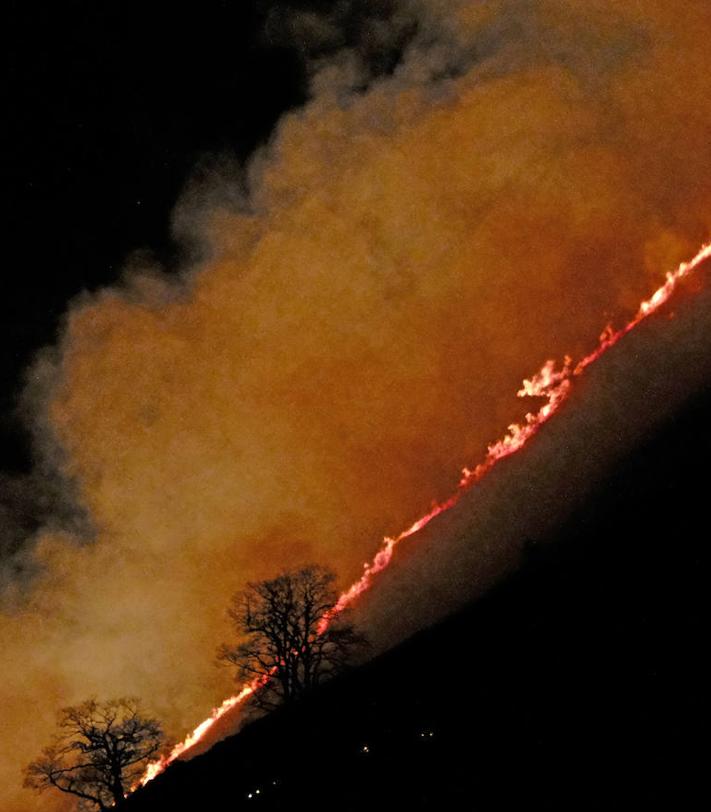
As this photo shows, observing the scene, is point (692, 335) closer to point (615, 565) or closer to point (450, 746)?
point (615, 565)

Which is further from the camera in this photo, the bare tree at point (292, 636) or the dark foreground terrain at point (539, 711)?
the bare tree at point (292, 636)

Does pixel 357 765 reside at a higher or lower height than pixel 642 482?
lower

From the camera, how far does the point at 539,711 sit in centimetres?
1638

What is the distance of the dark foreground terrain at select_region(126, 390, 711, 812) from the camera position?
555 inches

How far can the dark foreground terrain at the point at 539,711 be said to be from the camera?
14109 mm

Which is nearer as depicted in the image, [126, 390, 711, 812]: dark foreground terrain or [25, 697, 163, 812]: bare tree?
[126, 390, 711, 812]: dark foreground terrain

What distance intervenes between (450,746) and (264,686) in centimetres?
2918

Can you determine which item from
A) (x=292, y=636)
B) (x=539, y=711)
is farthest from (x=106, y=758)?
(x=539, y=711)

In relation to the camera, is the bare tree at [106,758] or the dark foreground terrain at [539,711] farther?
the bare tree at [106,758]

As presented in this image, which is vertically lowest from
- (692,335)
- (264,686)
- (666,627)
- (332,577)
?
(666,627)

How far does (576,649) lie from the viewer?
17.3 metres

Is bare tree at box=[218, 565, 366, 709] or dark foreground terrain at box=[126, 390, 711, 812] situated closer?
dark foreground terrain at box=[126, 390, 711, 812]

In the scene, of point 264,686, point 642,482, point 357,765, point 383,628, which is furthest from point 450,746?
point 383,628

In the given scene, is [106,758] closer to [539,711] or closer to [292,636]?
[292,636]
